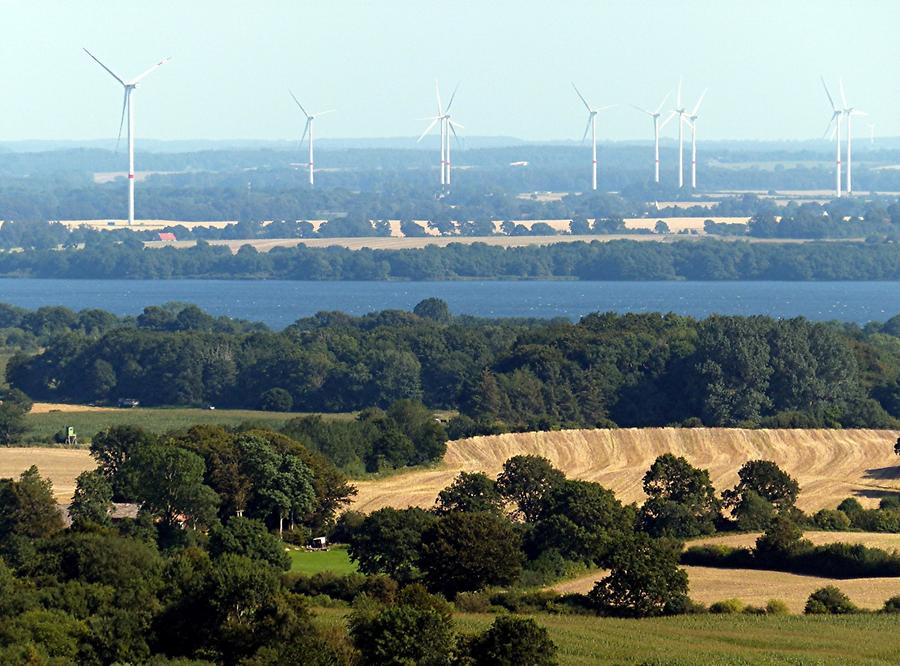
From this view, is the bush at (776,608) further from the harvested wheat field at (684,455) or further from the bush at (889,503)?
the harvested wheat field at (684,455)

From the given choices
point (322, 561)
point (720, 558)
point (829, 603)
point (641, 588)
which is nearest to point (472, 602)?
point (641, 588)

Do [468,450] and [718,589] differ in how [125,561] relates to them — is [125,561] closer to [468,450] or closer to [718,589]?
[718,589]

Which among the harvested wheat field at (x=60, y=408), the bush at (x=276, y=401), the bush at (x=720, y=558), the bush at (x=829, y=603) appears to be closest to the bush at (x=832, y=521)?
the bush at (x=720, y=558)

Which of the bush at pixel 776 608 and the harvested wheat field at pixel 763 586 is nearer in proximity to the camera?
the bush at pixel 776 608

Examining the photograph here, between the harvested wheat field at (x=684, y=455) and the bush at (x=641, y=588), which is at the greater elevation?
the bush at (x=641, y=588)

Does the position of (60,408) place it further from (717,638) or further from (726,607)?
(717,638)

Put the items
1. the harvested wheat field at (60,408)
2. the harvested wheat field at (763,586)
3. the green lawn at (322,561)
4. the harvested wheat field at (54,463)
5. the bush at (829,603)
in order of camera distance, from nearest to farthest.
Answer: the bush at (829,603) < the harvested wheat field at (763,586) < the green lawn at (322,561) < the harvested wheat field at (54,463) < the harvested wheat field at (60,408)

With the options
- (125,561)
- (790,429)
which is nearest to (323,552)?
(125,561)

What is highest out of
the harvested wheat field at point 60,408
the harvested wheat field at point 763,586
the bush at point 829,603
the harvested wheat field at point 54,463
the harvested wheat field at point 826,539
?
the bush at point 829,603
